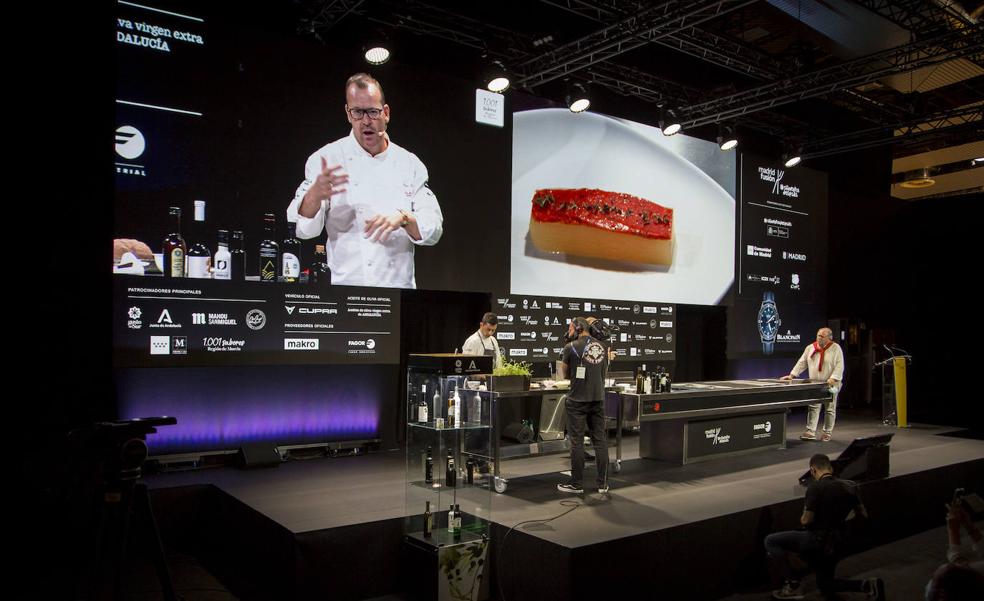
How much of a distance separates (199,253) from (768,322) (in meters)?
8.95

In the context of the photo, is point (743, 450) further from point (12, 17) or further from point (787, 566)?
point (12, 17)

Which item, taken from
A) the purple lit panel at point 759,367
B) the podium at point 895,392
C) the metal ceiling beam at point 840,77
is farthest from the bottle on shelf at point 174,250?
the podium at point 895,392

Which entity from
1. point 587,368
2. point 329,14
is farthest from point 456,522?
point 329,14

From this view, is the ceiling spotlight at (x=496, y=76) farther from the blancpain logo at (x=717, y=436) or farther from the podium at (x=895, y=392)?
the podium at (x=895, y=392)

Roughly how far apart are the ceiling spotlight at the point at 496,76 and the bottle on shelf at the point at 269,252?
270 centimetres

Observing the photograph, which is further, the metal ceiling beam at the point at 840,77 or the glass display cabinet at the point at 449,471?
the metal ceiling beam at the point at 840,77

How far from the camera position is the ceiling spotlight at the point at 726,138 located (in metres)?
9.97

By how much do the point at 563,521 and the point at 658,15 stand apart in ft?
17.0

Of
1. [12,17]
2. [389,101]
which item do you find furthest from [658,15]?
[12,17]

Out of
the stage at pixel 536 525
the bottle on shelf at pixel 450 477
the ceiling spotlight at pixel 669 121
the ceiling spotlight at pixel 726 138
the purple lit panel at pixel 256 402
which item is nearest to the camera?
the stage at pixel 536 525

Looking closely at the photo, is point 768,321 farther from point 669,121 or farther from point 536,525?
point 536,525

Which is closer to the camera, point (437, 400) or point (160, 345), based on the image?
point (437, 400)

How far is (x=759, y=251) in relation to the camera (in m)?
11.5

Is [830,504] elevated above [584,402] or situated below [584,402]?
below
